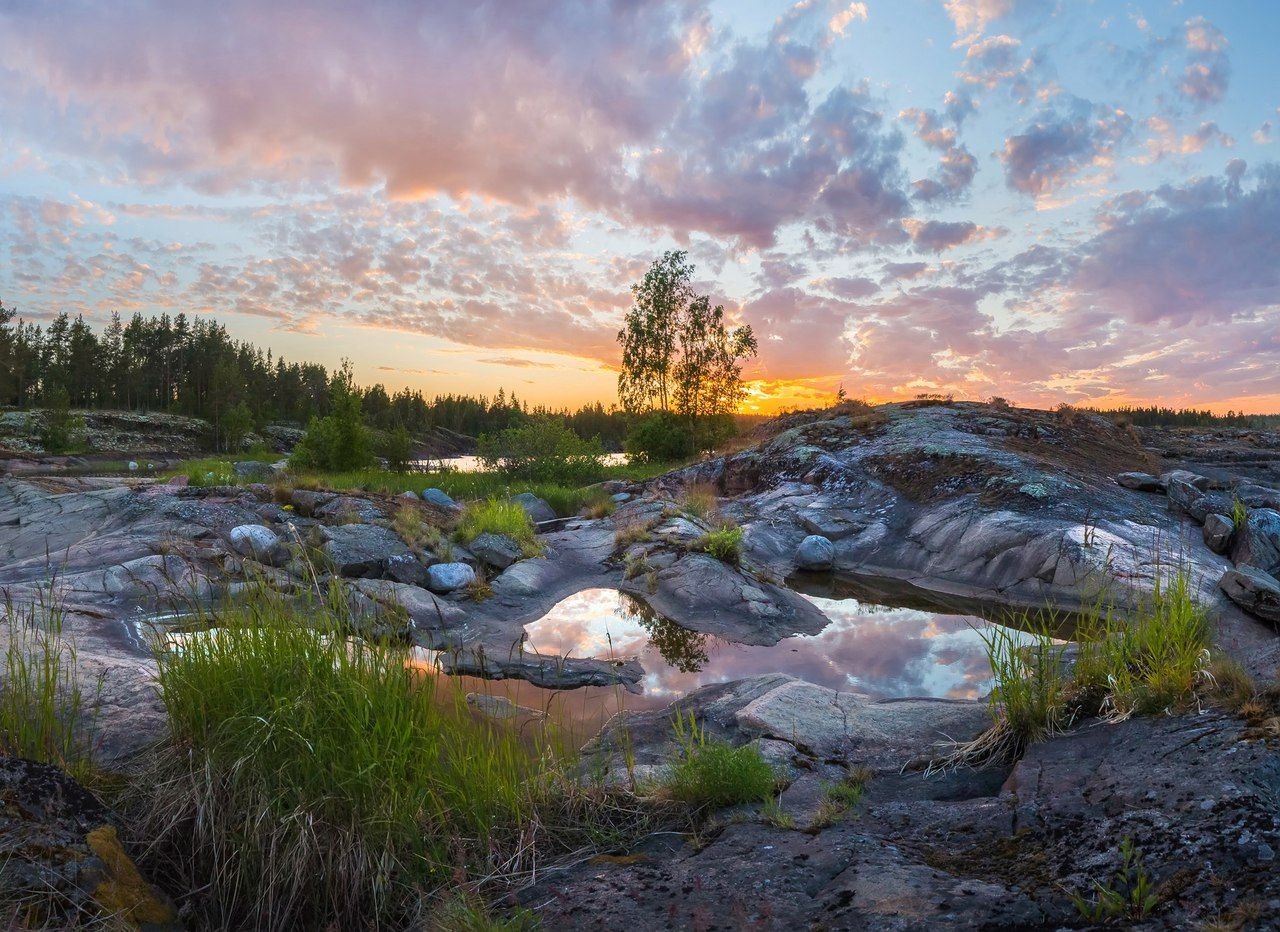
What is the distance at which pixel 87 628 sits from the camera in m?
7.18

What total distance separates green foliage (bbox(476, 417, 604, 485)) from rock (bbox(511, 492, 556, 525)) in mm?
4972

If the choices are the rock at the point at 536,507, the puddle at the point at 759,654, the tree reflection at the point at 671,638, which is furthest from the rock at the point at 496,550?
the rock at the point at 536,507

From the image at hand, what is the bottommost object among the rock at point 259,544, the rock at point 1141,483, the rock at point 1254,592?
the rock at point 259,544

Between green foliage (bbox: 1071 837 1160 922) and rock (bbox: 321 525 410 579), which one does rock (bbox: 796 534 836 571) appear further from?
green foliage (bbox: 1071 837 1160 922)

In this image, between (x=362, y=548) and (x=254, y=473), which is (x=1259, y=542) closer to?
(x=362, y=548)

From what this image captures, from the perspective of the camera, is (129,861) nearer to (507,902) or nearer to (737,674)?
(507,902)

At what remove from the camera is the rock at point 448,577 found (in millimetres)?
10930

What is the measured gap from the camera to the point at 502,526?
13891mm

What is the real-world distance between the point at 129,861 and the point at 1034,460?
16.5 m

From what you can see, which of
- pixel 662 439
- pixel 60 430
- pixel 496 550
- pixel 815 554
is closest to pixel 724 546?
pixel 815 554

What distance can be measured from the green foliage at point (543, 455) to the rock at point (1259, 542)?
1733 centimetres

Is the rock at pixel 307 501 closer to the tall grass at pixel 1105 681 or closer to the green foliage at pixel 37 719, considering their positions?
the green foliage at pixel 37 719

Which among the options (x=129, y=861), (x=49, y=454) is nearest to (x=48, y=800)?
(x=129, y=861)

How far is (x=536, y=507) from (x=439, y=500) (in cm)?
248
